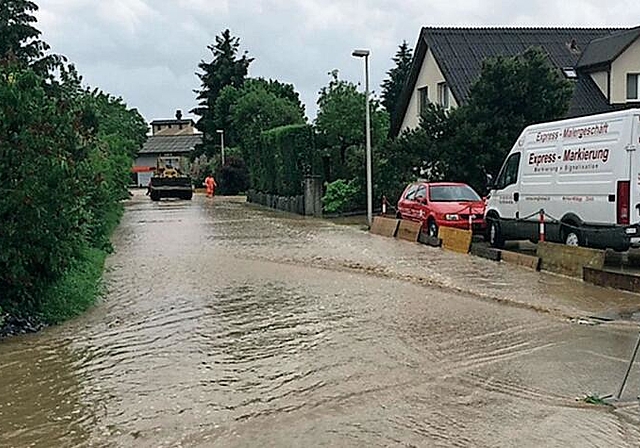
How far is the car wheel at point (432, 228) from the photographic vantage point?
2202cm

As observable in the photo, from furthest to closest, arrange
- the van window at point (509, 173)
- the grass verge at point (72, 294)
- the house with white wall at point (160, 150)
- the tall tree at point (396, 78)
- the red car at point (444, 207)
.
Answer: the house with white wall at point (160, 150)
the tall tree at point (396, 78)
the red car at point (444, 207)
the van window at point (509, 173)
the grass verge at point (72, 294)

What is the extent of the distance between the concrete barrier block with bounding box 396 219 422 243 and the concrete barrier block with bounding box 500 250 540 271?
450 centimetres

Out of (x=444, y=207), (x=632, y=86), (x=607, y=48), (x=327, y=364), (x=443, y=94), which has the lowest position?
(x=327, y=364)

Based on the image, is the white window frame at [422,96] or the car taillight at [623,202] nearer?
the car taillight at [623,202]

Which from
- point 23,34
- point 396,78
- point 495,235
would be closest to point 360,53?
point 495,235

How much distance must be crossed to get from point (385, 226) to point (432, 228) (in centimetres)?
276

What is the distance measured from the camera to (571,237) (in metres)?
16.6

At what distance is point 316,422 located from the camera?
689cm

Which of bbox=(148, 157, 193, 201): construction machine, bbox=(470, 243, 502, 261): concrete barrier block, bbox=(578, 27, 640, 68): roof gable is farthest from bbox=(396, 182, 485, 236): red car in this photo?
bbox=(148, 157, 193, 201): construction machine

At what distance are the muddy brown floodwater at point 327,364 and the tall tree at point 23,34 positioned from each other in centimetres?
3070

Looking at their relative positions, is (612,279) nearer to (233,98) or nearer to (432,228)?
(432,228)

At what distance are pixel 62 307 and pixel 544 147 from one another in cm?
1023

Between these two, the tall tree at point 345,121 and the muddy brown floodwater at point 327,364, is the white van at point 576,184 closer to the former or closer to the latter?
the muddy brown floodwater at point 327,364

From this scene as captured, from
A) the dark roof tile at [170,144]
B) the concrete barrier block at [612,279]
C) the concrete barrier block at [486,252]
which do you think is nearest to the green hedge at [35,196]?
the concrete barrier block at [612,279]
